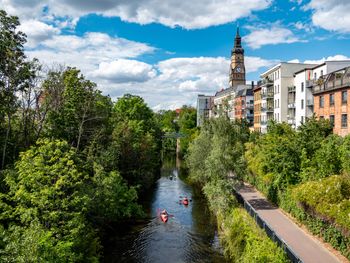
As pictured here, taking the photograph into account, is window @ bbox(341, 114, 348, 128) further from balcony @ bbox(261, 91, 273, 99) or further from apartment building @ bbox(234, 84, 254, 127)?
apartment building @ bbox(234, 84, 254, 127)

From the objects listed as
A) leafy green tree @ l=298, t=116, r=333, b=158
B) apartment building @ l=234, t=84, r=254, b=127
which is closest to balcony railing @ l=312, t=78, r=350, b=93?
leafy green tree @ l=298, t=116, r=333, b=158

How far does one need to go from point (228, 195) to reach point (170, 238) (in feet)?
20.4

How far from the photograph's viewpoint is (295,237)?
2253 cm

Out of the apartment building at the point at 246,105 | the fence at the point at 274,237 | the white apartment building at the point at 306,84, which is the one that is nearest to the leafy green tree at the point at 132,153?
the fence at the point at 274,237

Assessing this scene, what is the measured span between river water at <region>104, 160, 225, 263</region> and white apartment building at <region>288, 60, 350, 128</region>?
1930 cm

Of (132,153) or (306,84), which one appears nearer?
(132,153)

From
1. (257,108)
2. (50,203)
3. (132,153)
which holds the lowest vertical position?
(50,203)

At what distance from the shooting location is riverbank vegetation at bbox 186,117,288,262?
19.8m

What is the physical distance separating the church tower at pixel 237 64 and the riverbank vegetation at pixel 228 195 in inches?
3249

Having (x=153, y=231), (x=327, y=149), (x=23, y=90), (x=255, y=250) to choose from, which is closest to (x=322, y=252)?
(x=255, y=250)

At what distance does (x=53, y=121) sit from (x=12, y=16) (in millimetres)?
11213

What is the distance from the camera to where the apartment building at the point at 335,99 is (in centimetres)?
3778

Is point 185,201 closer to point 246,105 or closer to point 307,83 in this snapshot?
point 307,83

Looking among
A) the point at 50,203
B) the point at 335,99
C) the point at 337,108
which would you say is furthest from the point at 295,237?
the point at 335,99
